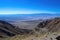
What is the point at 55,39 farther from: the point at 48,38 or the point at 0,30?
the point at 0,30

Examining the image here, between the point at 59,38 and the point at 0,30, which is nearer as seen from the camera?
the point at 59,38

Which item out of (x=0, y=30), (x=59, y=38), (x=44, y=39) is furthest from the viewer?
(x=0, y=30)

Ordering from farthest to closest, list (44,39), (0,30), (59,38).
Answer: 1. (0,30)
2. (59,38)
3. (44,39)

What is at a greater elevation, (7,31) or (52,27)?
(52,27)

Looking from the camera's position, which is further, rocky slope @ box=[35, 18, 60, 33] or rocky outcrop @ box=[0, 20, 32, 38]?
rocky outcrop @ box=[0, 20, 32, 38]

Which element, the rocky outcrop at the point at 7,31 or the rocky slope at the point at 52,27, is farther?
the rocky outcrop at the point at 7,31

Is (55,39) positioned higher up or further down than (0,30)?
higher up

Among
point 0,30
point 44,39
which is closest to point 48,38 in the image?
point 44,39

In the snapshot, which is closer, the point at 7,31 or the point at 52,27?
the point at 7,31

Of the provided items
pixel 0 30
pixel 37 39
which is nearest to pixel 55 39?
pixel 37 39

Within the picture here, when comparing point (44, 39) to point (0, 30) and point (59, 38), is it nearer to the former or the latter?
point (59, 38)
